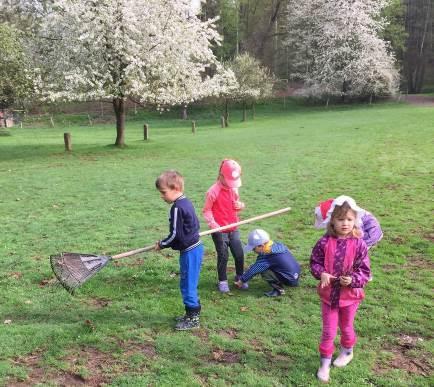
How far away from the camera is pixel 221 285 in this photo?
6043 millimetres

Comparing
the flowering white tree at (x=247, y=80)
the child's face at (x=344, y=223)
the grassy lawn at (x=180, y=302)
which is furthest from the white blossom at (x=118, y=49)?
the child's face at (x=344, y=223)

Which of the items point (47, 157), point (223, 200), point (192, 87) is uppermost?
point (192, 87)

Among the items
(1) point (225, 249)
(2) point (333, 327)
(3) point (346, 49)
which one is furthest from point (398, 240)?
(3) point (346, 49)

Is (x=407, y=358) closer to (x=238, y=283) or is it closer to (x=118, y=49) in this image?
(x=238, y=283)

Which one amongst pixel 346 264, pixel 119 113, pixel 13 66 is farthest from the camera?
pixel 119 113

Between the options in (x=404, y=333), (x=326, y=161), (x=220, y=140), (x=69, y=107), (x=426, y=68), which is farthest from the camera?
(x=426, y=68)

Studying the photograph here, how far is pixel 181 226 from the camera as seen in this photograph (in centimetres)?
486

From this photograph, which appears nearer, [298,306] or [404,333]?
[404,333]

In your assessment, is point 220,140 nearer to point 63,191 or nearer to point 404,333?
point 63,191

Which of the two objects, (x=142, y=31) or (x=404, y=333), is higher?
(x=142, y=31)

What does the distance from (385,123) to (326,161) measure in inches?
541

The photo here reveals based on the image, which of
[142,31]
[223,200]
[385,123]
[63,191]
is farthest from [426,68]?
[223,200]

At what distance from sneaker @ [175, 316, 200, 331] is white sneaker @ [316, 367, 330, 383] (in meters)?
1.46

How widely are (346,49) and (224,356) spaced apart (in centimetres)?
4624
